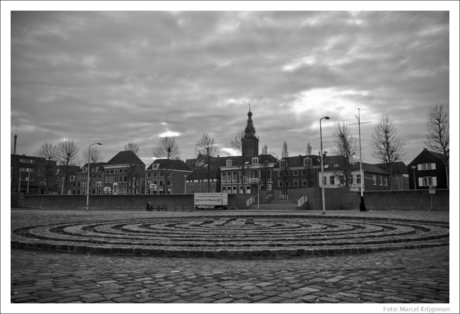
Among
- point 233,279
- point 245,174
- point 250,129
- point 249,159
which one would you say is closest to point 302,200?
point 245,174

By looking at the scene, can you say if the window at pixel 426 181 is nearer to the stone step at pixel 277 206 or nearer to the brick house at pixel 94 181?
the stone step at pixel 277 206

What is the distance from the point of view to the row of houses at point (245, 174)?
69.7 meters

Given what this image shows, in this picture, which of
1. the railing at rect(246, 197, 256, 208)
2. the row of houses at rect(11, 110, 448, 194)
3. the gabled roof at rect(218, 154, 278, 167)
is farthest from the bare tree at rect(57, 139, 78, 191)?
the gabled roof at rect(218, 154, 278, 167)

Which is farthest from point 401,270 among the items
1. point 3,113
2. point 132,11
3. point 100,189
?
point 100,189

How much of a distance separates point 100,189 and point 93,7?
372 ft

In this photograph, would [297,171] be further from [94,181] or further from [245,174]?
[94,181]

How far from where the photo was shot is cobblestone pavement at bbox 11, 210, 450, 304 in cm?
537

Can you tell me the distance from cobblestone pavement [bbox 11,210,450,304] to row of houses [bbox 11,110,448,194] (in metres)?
55.4

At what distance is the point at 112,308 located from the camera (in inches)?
180

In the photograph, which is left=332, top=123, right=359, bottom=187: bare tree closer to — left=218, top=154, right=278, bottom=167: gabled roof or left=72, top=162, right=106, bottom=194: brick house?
left=218, top=154, right=278, bottom=167: gabled roof

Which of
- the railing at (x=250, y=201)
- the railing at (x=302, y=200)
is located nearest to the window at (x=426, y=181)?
the railing at (x=302, y=200)

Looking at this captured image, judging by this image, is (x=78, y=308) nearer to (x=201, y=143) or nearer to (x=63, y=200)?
(x=63, y=200)

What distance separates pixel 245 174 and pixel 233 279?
85.0m

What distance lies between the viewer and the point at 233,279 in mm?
6805
